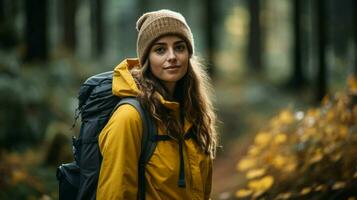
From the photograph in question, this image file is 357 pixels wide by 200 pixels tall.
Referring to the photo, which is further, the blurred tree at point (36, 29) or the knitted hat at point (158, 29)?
the blurred tree at point (36, 29)

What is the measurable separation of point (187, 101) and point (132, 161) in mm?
803

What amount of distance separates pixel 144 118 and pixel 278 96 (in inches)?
706

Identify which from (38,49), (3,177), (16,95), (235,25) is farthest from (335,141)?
(235,25)

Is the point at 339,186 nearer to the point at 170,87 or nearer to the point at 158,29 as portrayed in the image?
the point at 170,87

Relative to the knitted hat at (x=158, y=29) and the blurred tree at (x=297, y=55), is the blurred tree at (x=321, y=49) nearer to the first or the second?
the blurred tree at (x=297, y=55)

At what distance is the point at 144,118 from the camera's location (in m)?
3.96

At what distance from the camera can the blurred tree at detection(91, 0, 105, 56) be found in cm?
2639

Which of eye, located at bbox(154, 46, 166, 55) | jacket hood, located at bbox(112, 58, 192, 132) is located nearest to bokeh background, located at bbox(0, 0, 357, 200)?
eye, located at bbox(154, 46, 166, 55)

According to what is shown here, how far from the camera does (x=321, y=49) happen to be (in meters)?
16.8

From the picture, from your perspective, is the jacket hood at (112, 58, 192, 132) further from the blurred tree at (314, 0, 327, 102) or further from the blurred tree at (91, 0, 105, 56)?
the blurred tree at (91, 0, 105, 56)

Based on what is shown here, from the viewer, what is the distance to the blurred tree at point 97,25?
86.6 ft

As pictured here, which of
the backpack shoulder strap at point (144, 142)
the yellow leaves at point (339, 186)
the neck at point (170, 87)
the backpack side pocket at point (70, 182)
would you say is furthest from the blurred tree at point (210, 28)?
the backpack shoulder strap at point (144, 142)

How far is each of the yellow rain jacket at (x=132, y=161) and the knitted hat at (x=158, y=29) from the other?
187mm

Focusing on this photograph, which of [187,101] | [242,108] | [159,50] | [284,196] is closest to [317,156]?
[284,196]
